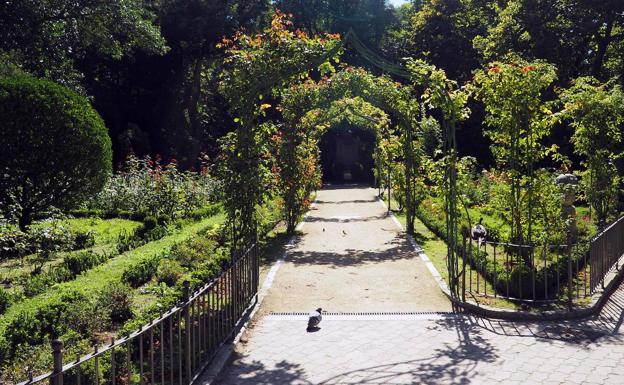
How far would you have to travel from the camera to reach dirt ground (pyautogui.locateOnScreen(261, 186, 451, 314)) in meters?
8.77

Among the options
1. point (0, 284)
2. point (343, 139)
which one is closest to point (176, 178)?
point (0, 284)

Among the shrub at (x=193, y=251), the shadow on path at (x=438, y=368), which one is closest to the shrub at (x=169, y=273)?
the shrub at (x=193, y=251)

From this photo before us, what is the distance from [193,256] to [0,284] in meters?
3.04

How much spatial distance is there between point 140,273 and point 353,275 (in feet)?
12.0

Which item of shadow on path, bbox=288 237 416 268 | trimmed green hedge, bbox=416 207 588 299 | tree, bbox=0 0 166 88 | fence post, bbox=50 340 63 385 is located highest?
tree, bbox=0 0 166 88

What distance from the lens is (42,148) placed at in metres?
11.9

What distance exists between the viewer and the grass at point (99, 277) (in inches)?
301

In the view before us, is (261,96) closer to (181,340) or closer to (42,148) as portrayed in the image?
(181,340)

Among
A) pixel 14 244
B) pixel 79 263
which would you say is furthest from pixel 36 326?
pixel 14 244

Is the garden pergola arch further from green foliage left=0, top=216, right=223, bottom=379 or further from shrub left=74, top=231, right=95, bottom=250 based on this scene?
green foliage left=0, top=216, right=223, bottom=379

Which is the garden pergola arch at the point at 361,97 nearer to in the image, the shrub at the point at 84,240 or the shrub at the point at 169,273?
the shrub at the point at 84,240

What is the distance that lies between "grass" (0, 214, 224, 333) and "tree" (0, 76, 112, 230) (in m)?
2.09

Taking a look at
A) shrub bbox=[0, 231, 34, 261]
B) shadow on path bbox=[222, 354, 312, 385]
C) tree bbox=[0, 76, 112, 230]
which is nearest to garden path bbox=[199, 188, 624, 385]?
shadow on path bbox=[222, 354, 312, 385]

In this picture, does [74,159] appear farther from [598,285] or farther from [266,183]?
[598,285]
